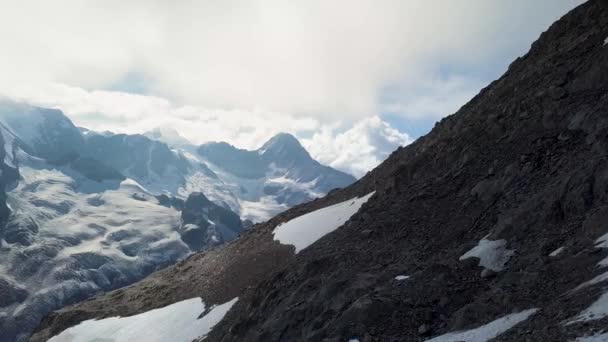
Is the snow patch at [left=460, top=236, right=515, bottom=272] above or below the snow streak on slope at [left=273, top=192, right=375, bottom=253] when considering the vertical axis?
below

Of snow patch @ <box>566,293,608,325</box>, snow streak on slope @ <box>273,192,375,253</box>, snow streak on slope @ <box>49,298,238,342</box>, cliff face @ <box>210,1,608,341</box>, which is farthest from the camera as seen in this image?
snow streak on slope @ <box>273,192,375,253</box>

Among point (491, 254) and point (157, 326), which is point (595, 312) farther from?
point (157, 326)

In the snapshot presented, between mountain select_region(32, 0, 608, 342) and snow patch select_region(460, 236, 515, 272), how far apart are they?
0.09m

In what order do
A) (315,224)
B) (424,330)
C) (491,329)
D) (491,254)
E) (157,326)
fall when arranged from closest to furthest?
(491,329) < (424,330) < (491,254) < (157,326) < (315,224)

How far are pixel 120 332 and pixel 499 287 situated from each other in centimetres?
4570

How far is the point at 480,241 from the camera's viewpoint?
30.9 meters

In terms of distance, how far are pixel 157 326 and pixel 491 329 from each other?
39.9 m

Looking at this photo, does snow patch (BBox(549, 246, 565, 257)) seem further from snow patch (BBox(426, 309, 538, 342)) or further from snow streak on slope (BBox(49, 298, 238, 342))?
snow streak on slope (BBox(49, 298, 238, 342))

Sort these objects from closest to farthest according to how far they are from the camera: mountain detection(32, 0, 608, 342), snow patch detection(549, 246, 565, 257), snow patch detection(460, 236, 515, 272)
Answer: mountain detection(32, 0, 608, 342), snow patch detection(549, 246, 565, 257), snow patch detection(460, 236, 515, 272)

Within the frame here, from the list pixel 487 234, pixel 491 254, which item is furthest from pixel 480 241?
pixel 491 254

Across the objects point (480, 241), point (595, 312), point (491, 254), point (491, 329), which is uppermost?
point (480, 241)

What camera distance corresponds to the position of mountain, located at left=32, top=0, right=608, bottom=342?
2333 cm

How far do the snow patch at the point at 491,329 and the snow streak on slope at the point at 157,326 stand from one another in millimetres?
28082

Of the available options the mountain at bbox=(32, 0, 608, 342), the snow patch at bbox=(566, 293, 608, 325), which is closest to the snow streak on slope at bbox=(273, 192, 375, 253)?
the mountain at bbox=(32, 0, 608, 342)
